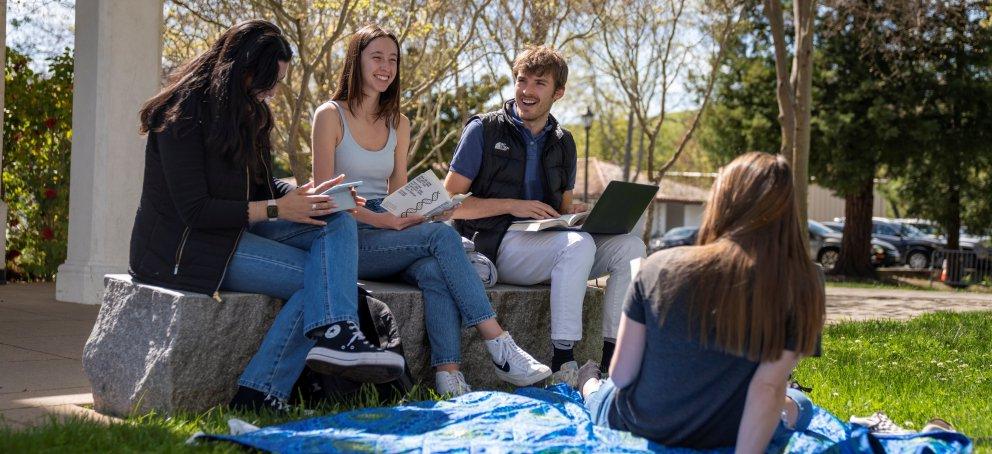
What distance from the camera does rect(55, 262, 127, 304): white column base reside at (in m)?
8.46

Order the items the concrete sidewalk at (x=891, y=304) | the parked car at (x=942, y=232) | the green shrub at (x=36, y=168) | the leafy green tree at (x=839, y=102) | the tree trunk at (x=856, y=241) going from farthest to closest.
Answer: the parked car at (x=942, y=232) < the tree trunk at (x=856, y=241) < the leafy green tree at (x=839, y=102) < the concrete sidewalk at (x=891, y=304) < the green shrub at (x=36, y=168)

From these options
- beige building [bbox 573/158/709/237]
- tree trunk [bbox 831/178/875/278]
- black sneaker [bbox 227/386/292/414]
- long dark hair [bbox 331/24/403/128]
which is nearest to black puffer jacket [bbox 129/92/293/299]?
black sneaker [bbox 227/386/292/414]

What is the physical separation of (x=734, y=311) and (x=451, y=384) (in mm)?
1757

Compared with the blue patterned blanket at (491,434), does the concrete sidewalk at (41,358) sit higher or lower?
lower

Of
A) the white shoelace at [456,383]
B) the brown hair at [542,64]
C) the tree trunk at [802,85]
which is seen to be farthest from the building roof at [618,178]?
the white shoelace at [456,383]

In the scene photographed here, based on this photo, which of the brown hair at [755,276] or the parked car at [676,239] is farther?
the parked car at [676,239]

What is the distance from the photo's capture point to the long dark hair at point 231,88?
411 cm

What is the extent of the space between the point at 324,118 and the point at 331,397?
1.38 m

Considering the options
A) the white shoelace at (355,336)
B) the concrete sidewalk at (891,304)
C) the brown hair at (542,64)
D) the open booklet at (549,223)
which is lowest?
the concrete sidewalk at (891,304)

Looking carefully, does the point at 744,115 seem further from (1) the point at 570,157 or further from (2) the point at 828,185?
(1) the point at 570,157

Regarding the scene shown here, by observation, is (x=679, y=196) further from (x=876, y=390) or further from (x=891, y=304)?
(x=876, y=390)

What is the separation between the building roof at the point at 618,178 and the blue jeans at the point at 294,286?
110ft

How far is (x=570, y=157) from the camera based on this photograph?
561 centimetres

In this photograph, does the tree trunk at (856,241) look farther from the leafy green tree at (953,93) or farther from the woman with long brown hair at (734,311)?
the woman with long brown hair at (734,311)
